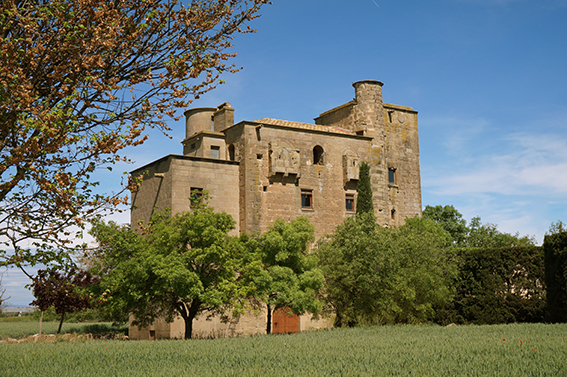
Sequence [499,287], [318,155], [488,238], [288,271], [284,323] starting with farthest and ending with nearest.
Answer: [488,238], [318,155], [284,323], [499,287], [288,271]

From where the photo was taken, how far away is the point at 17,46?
816cm

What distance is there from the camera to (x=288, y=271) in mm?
25219

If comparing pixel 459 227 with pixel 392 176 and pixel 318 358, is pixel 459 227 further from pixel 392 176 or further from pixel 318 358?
pixel 318 358

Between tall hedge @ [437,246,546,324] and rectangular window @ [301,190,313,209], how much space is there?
9990 millimetres

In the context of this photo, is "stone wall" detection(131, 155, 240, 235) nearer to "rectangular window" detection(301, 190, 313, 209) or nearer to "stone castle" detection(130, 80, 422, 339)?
"stone castle" detection(130, 80, 422, 339)

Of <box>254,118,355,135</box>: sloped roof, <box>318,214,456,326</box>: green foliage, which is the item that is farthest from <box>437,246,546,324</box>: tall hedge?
<box>254,118,355,135</box>: sloped roof

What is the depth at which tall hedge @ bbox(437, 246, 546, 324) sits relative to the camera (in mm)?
27859

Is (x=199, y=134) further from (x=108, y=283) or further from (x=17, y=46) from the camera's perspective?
(x=17, y=46)

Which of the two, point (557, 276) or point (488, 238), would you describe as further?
point (488, 238)

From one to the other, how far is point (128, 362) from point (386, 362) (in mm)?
6641

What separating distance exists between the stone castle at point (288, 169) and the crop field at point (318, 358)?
1351cm

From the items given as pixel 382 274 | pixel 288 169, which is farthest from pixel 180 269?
pixel 288 169

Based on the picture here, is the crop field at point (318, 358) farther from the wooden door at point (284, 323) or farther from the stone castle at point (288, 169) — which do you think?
the wooden door at point (284, 323)

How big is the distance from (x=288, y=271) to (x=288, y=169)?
9370mm
